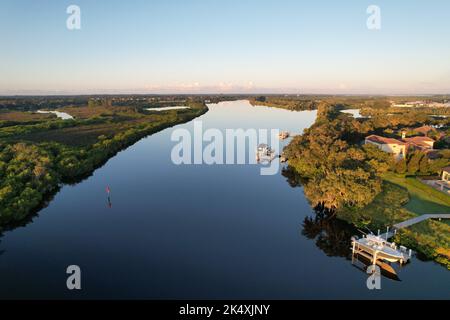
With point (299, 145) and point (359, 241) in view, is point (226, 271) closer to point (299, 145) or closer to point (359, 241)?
point (359, 241)

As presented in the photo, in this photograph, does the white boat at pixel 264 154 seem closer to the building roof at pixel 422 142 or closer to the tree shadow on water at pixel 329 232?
the tree shadow on water at pixel 329 232

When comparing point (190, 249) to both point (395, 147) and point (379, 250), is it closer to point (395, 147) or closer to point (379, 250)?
point (379, 250)

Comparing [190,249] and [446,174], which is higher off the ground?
[446,174]

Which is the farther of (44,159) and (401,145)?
(401,145)

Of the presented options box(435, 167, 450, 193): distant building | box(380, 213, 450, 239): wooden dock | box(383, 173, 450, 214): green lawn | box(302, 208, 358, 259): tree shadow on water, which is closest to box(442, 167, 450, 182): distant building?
box(435, 167, 450, 193): distant building

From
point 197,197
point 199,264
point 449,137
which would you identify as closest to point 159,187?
point 197,197

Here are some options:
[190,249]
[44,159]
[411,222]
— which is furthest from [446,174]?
[44,159]

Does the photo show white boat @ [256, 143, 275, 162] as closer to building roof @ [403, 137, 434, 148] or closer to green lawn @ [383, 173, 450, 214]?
green lawn @ [383, 173, 450, 214]

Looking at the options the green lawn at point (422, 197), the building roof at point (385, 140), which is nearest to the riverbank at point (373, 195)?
the green lawn at point (422, 197)
